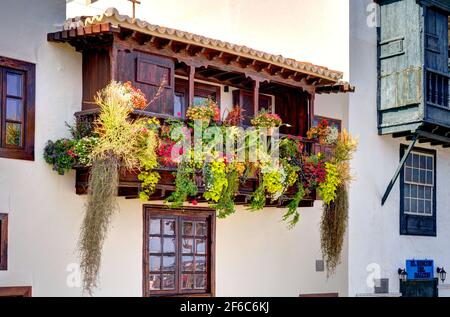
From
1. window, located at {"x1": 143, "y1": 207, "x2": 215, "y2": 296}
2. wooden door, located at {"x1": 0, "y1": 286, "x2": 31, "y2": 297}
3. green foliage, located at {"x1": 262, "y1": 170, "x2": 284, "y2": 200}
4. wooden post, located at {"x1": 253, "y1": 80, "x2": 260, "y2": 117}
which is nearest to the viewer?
wooden door, located at {"x1": 0, "y1": 286, "x2": 31, "y2": 297}

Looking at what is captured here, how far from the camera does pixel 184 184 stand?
13992 millimetres

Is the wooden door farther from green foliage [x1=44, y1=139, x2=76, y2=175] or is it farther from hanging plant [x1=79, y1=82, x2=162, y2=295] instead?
green foliage [x1=44, y1=139, x2=76, y2=175]

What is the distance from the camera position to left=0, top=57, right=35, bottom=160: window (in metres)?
13.2

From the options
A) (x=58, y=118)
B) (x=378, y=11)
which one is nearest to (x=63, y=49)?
(x=58, y=118)

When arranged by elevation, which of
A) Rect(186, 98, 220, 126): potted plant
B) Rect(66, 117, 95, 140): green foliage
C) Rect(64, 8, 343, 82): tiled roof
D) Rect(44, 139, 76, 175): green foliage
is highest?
Rect(64, 8, 343, 82): tiled roof

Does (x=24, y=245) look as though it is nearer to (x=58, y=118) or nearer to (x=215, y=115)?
(x=58, y=118)

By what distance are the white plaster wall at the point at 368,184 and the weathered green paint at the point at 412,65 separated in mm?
299

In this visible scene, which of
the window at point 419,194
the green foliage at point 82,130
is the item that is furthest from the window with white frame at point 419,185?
the green foliage at point 82,130

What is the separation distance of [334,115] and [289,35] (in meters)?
2.00

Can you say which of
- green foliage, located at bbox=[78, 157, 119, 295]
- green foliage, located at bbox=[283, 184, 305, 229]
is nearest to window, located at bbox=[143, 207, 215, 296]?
green foliage, located at bbox=[283, 184, 305, 229]

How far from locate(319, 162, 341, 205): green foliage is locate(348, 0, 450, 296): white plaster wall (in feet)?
8.07

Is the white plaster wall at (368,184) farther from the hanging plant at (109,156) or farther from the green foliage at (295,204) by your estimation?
the hanging plant at (109,156)

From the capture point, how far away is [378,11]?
19.4 m

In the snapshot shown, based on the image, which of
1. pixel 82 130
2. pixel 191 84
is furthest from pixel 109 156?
pixel 191 84
